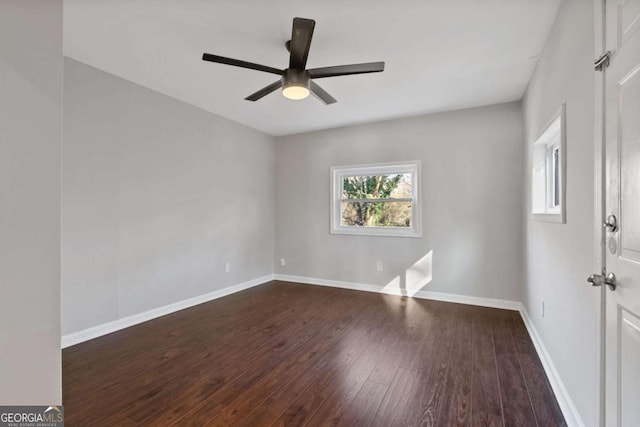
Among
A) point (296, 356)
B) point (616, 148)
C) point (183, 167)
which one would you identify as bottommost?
point (296, 356)

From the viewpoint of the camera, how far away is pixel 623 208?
1.02 metres

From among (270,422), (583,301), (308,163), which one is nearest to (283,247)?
(308,163)

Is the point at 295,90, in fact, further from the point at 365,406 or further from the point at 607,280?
the point at 365,406

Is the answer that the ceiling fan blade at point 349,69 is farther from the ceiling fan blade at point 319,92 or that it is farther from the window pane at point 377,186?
the window pane at point 377,186

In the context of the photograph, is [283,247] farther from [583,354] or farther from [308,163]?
[583,354]

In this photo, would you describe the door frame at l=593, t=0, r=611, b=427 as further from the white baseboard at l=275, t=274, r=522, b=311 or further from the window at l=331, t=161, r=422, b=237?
the window at l=331, t=161, r=422, b=237

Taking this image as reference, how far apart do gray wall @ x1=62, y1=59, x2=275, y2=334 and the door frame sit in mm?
3653

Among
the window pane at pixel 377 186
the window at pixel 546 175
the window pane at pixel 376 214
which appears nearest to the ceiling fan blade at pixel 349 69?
the window at pixel 546 175

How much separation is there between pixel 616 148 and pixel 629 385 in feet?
2.77

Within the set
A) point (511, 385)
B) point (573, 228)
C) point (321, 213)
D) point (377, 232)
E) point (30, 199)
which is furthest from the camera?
point (321, 213)

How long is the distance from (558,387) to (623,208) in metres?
1.48

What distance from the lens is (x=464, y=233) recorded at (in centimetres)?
→ 374

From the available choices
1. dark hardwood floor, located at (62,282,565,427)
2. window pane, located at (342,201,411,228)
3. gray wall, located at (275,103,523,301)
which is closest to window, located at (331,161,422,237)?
window pane, located at (342,201,411,228)

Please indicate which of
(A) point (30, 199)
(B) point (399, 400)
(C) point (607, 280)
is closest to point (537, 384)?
(B) point (399, 400)
